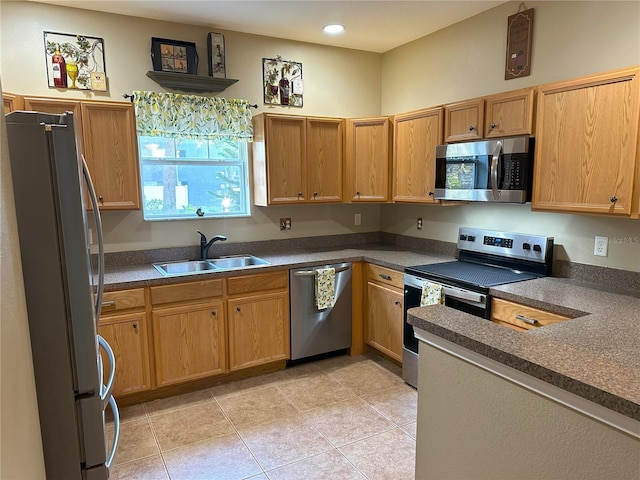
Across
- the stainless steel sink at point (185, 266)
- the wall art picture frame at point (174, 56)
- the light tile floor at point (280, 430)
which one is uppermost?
the wall art picture frame at point (174, 56)

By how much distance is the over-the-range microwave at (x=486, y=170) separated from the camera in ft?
8.50

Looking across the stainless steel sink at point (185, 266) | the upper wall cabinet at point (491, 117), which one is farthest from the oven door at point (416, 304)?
the stainless steel sink at point (185, 266)

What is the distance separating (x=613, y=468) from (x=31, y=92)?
3.51m

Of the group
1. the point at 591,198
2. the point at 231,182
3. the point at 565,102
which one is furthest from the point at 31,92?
the point at 591,198

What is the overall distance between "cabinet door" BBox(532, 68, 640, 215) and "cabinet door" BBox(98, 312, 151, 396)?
261 centimetres

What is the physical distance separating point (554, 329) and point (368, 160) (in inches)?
88.9

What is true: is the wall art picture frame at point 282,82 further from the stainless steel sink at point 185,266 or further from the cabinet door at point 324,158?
the stainless steel sink at point 185,266

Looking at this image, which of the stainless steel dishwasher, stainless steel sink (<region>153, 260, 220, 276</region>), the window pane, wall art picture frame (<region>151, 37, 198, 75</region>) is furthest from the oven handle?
wall art picture frame (<region>151, 37, 198, 75</region>)

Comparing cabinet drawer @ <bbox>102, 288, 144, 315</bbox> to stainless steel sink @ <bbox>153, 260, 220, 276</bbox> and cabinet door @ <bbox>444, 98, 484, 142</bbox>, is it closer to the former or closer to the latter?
stainless steel sink @ <bbox>153, 260, 220, 276</bbox>

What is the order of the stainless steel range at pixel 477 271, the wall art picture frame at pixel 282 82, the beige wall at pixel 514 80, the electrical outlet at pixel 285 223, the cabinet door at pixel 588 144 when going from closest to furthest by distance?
the cabinet door at pixel 588 144
the beige wall at pixel 514 80
the stainless steel range at pixel 477 271
the wall art picture frame at pixel 282 82
the electrical outlet at pixel 285 223

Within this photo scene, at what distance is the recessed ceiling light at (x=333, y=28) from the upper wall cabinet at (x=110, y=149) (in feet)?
5.29

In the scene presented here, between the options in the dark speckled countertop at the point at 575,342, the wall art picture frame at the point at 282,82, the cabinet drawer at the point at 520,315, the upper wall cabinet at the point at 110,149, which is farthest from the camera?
the wall art picture frame at the point at 282,82

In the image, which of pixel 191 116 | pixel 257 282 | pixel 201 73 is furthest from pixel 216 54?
pixel 257 282

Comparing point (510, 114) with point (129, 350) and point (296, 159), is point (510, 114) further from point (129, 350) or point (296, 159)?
point (129, 350)
